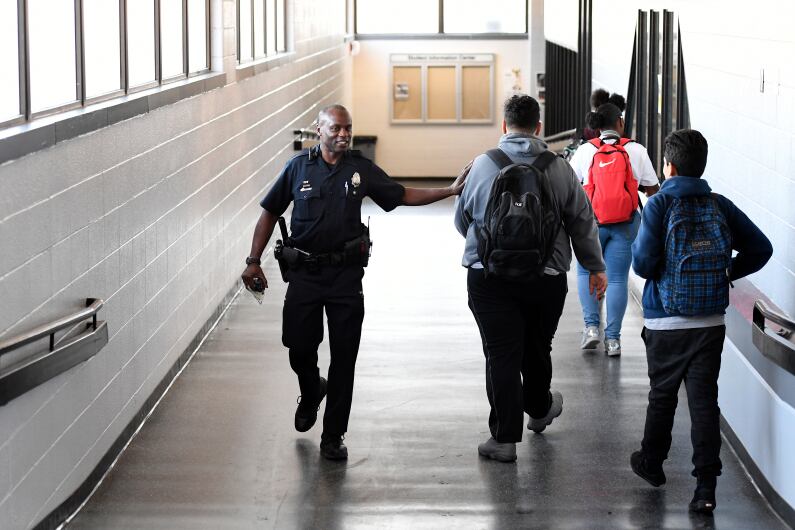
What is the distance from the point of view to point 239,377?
23.5ft

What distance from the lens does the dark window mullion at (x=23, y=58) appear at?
4594 mm

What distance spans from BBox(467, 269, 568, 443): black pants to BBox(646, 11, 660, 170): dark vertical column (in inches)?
184

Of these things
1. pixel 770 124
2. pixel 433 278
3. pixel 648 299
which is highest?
pixel 770 124

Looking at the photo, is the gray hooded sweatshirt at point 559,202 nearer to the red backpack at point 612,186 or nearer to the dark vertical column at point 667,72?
the red backpack at point 612,186

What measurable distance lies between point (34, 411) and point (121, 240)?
4.74 feet

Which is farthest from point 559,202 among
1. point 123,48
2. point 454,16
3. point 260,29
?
point 454,16

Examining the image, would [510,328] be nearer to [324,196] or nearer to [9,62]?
[324,196]

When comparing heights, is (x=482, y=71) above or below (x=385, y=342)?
above

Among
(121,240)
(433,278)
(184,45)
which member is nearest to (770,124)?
(121,240)

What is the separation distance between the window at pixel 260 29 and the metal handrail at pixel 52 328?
5.26m

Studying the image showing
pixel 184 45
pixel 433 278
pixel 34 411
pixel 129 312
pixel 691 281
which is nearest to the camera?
pixel 34 411

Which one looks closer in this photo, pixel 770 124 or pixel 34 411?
pixel 34 411

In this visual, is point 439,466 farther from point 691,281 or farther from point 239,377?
point 239,377

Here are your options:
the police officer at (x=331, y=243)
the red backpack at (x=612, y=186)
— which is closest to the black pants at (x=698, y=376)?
the police officer at (x=331, y=243)
